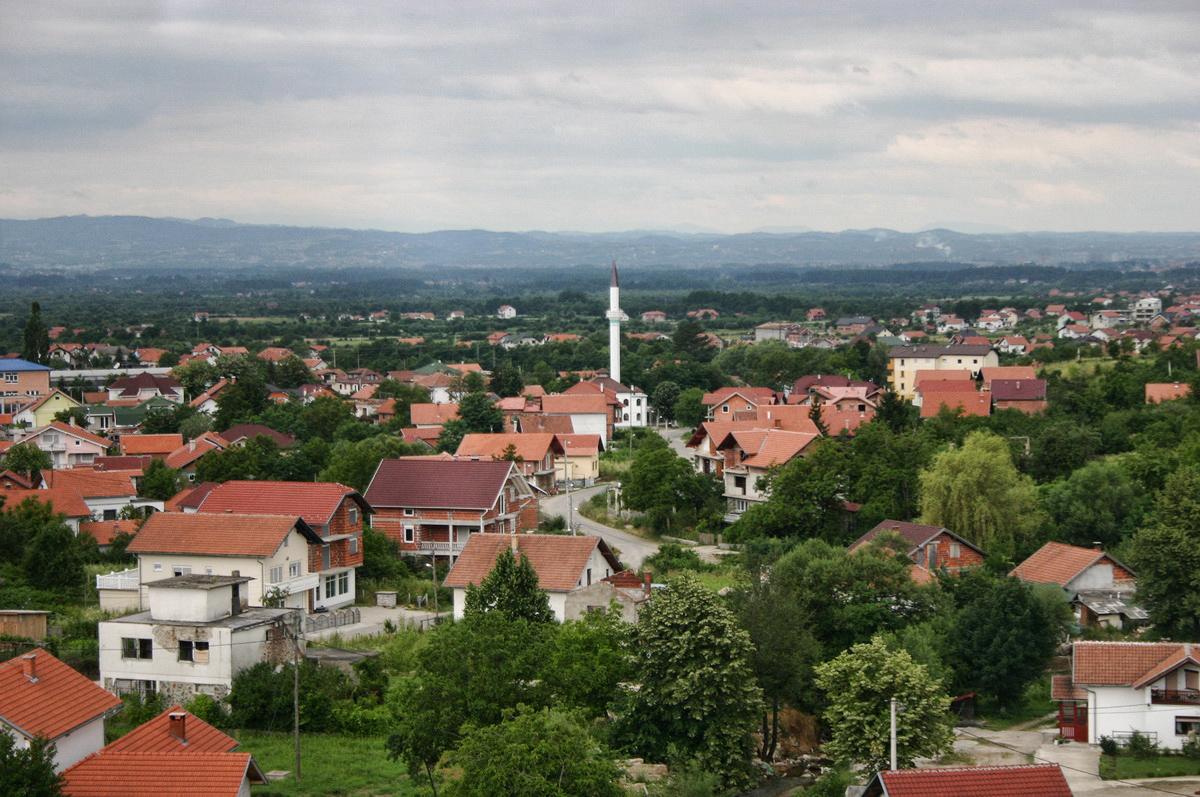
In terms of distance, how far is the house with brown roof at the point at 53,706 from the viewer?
1595 cm

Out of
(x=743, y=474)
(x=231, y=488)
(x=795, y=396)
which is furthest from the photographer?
(x=795, y=396)

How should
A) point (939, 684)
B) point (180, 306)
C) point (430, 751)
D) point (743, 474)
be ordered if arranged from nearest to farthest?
1. point (430, 751)
2. point (939, 684)
3. point (743, 474)
4. point (180, 306)

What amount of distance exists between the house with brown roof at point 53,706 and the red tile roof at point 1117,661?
1375 cm

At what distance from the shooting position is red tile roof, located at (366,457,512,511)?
34.5m

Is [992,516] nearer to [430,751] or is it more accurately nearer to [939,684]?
[939,684]

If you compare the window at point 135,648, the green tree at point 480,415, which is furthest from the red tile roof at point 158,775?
the green tree at point 480,415

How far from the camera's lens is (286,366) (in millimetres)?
75812

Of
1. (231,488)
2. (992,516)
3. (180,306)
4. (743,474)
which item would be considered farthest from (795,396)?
(180,306)

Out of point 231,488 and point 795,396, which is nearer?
point 231,488

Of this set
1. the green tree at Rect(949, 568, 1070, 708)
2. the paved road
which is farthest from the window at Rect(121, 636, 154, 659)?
the paved road

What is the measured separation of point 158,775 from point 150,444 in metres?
34.9

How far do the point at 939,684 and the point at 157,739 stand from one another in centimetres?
1044

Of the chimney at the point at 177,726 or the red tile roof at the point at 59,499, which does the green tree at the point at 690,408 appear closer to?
the red tile roof at the point at 59,499

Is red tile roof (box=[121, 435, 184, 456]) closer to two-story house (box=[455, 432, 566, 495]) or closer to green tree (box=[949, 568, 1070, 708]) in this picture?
two-story house (box=[455, 432, 566, 495])
